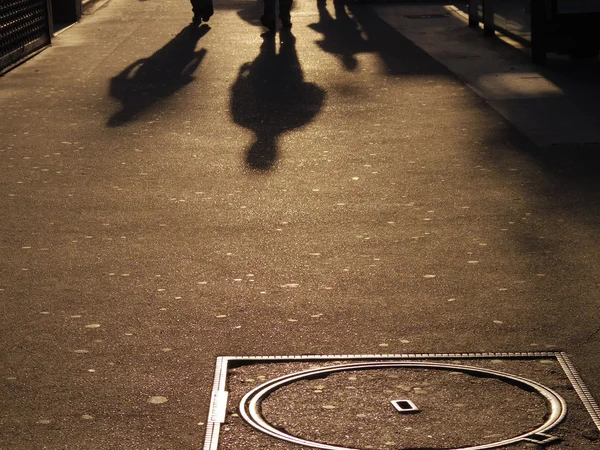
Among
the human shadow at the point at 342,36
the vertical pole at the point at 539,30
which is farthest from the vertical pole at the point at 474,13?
the vertical pole at the point at 539,30

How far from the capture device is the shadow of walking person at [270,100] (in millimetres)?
11586

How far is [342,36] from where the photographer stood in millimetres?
20719

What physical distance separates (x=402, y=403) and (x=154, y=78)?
1160 cm

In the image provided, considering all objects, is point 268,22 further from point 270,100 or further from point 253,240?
point 253,240

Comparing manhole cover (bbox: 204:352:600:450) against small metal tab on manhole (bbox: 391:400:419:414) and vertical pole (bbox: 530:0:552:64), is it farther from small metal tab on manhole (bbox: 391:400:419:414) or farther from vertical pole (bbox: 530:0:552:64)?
vertical pole (bbox: 530:0:552:64)

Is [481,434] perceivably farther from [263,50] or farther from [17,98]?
[263,50]

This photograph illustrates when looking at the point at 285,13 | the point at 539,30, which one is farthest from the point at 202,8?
the point at 539,30

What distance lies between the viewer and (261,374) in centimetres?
562

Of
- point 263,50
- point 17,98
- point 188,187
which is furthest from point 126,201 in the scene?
point 263,50

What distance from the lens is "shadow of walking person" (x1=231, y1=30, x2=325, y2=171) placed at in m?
11.6

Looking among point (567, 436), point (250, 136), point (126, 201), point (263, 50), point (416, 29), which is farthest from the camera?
point (416, 29)

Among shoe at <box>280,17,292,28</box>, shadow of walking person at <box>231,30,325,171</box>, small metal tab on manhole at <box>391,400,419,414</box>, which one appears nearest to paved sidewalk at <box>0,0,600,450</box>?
shadow of walking person at <box>231,30,325,171</box>

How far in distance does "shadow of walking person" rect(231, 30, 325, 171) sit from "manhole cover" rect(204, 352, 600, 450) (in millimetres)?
5035

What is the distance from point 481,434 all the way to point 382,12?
2042 cm
